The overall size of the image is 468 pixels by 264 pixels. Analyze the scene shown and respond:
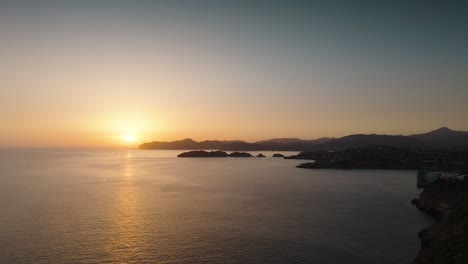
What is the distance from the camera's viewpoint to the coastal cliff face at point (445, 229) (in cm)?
2776

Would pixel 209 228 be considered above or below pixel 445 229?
below

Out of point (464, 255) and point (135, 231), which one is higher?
point (464, 255)

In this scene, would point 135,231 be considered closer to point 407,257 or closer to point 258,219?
point 258,219

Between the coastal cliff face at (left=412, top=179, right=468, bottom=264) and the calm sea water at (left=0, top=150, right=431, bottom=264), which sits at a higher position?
the coastal cliff face at (left=412, top=179, right=468, bottom=264)

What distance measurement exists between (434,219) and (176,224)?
46715 millimetres

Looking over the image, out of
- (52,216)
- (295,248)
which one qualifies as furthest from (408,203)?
(52,216)

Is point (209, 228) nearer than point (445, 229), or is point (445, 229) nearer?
point (445, 229)

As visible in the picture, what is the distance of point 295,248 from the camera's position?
40875mm

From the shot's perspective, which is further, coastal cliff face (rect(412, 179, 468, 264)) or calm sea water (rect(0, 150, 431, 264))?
calm sea water (rect(0, 150, 431, 264))

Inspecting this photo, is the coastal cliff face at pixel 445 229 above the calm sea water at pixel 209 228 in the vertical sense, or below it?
above

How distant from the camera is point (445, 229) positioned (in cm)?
3788

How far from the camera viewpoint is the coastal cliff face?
27.8 metres

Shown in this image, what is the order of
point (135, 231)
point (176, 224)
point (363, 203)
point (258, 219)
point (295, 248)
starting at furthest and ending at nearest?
point (363, 203) → point (258, 219) → point (176, 224) → point (135, 231) → point (295, 248)

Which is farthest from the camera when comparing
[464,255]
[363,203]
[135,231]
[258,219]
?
[363,203]
